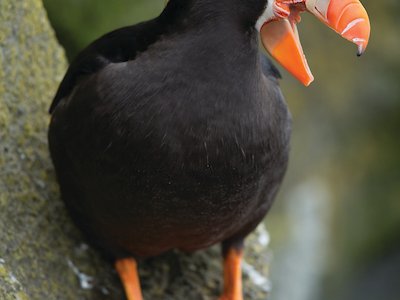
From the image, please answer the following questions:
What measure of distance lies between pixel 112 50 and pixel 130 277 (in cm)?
103

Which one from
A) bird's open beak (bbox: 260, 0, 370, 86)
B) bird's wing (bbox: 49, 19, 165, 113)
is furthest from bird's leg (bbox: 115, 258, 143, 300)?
bird's open beak (bbox: 260, 0, 370, 86)

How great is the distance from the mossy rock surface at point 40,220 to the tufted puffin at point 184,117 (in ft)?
1.01

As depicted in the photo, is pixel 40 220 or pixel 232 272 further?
pixel 232 272

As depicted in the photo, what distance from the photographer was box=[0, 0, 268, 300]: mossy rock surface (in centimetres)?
386

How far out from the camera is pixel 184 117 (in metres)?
3.35

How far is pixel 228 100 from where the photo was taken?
11.1 ft

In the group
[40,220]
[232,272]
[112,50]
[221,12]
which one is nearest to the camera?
[221,12]

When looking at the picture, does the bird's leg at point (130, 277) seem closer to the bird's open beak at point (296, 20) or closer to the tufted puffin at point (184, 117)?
the tufted puffin at point (184, 117)

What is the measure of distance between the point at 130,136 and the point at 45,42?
1.37 meters

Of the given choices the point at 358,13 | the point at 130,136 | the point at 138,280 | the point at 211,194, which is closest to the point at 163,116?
the point at 130,136

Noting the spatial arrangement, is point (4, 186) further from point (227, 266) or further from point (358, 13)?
point (358, 13)

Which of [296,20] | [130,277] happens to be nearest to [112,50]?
[296,20]

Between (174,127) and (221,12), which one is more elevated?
(221,12)

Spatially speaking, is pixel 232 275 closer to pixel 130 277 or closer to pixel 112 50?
pixel 130 277
